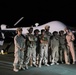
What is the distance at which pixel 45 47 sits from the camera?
13.8 m

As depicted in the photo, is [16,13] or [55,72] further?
[16,13]

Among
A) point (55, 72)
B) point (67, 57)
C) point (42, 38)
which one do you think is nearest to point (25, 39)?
point (42, 38)

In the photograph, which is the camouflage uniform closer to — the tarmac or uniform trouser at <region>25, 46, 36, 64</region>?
uniform trouser at <region>25, 46, 36, 64</region>

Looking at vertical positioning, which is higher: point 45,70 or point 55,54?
point 55,54

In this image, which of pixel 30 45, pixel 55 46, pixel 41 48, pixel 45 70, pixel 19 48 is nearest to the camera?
pixel 19 48

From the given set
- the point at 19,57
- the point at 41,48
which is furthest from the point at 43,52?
the point at 19,57

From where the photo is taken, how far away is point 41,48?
1370 cm

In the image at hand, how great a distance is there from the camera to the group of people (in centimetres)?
1262

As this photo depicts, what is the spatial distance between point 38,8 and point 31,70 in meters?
53.1

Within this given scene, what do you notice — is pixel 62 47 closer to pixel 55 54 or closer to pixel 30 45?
pixel 55 54

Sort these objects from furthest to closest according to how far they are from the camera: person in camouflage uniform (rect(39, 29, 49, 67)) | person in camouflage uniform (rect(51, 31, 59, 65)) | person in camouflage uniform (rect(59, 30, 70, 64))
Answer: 1. person in camouflage uniform (rect(59, 30, 70, 64))
2. person in camouflage uniform (rect(51, 31, 59, 65))
3. person in camouflage uniform (rect(39, 29, 49, 67))

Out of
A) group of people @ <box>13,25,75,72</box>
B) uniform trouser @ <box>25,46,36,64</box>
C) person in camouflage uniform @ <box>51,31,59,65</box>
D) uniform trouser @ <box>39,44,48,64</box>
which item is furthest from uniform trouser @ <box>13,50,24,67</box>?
person in camouflage uniform @ <box>51,31,59,65</box>

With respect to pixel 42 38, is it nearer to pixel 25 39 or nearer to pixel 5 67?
pixel 25 39

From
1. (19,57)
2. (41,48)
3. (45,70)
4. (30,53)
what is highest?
(41,48)
